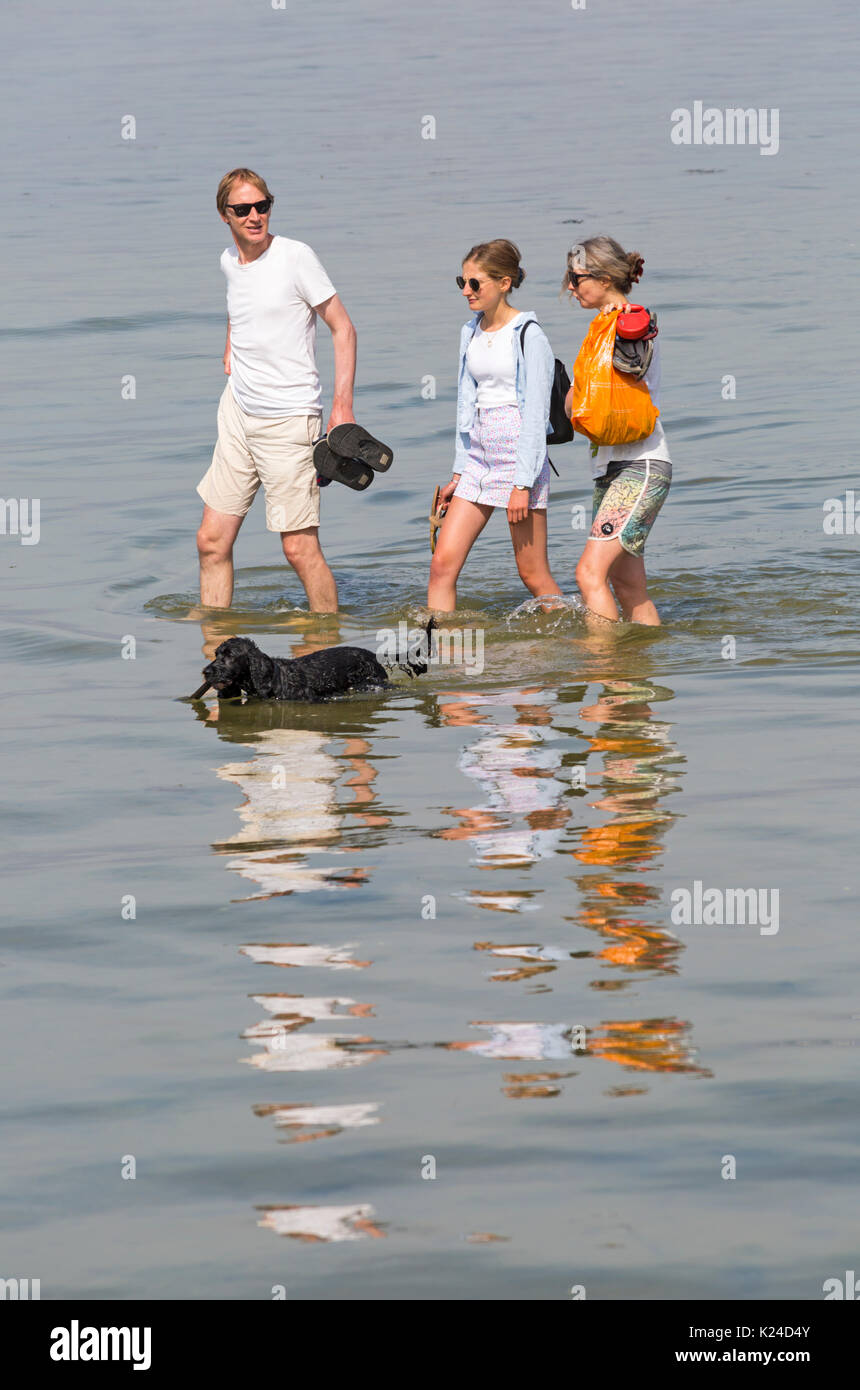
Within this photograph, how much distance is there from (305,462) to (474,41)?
3827 centimetres

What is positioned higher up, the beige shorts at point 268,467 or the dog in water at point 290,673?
the beige shorts at point 268,467

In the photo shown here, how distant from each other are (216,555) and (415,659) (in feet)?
4.50

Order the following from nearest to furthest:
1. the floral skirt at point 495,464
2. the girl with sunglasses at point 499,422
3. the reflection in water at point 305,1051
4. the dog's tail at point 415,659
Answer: the reflection in water at point 305,1051 < the girl with sunglasses at point 499,422 < the floral skirt at point 495,464 < the dog's tail at point 415,659

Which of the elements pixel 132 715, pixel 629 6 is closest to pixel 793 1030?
pixel 132 715

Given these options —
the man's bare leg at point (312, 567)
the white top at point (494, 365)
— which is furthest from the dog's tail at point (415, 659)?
the white top at point (494, 365)

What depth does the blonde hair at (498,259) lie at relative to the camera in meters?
8.84

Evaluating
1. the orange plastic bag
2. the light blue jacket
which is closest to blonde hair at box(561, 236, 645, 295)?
the orange plastic bag

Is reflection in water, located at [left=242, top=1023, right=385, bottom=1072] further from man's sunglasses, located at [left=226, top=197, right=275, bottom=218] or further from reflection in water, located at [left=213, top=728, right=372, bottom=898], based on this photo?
man's sunglasses, located at [left=226, top=197, right=275, bottom=218]

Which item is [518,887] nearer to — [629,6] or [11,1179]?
[11,1179]

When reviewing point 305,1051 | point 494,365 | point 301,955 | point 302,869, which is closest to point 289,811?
point 302,869

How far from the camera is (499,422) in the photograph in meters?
9.29

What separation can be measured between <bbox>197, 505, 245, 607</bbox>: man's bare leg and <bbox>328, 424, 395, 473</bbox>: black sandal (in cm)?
83

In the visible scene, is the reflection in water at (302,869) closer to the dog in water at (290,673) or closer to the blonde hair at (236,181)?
the dog in water at (290,673)
